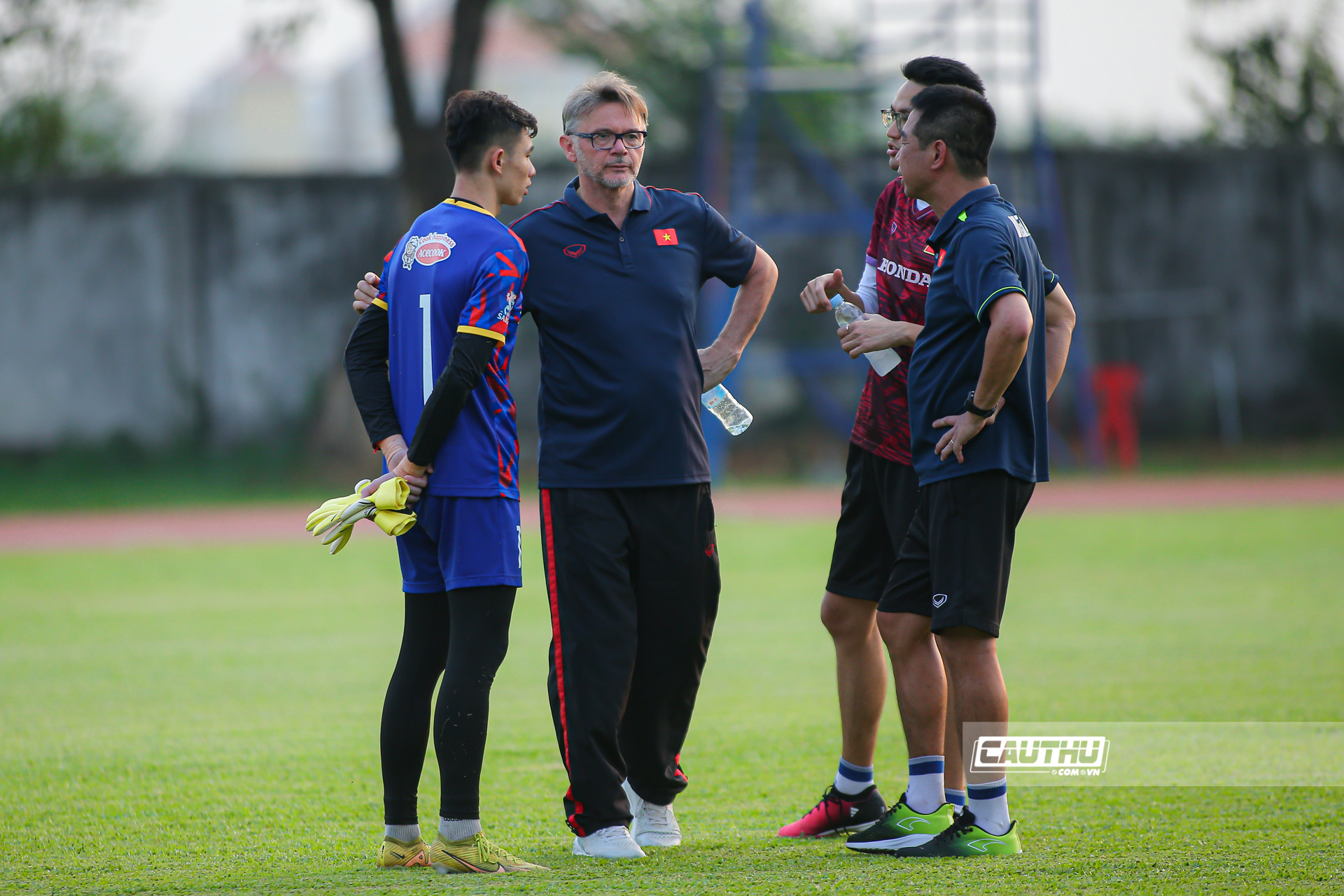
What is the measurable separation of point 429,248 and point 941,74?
1.66 meters

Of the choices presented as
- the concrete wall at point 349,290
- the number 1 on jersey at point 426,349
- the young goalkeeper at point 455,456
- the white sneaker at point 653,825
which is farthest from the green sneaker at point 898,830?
the concrete wall at point 349,290

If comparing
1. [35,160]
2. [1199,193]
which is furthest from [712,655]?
[35,160]

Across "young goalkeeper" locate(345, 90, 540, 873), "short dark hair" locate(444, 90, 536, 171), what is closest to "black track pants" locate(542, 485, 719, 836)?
"young goalkeeper" locate(345, 90, 540, 873)

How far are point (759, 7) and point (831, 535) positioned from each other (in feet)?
28.7

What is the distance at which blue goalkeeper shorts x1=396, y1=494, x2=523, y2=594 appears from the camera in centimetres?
395

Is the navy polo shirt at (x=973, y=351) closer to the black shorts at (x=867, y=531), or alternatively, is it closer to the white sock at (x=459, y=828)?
the black shorts at (x=867, y=531)

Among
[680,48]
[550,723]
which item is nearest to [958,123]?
[550,723]

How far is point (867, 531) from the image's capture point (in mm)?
4547

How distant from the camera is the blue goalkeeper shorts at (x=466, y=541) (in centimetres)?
395

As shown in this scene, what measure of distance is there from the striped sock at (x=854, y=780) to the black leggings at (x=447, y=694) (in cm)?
119

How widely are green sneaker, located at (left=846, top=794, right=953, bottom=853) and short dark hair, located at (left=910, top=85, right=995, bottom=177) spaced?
1869 mm

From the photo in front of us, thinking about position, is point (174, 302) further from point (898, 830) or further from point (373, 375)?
point (898, 830)

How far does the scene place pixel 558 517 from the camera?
4258 millimetres

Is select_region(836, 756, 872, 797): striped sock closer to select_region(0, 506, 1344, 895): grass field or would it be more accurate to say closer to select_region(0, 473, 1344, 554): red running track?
select_region(0, 506, 1344, 895): grass field
